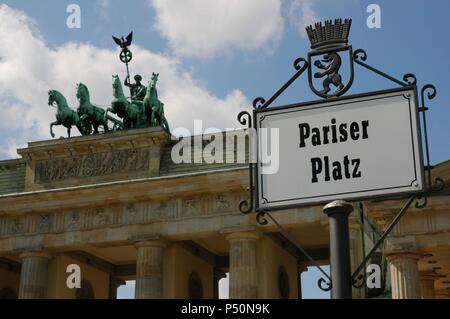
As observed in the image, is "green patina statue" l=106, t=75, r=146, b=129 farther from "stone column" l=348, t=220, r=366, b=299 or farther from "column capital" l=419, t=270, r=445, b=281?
"column capital" l=419, t=270, r=445, b=281

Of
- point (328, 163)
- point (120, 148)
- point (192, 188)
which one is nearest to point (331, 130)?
point (328, 163)

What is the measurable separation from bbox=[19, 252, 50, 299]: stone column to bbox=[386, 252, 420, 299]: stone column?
20516 millimetres

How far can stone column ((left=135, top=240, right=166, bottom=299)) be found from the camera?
4000cm

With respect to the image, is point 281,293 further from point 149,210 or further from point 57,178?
point 57,178

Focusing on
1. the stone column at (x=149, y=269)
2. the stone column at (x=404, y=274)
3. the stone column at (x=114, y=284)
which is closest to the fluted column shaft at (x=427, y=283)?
the stone column at (x=404, y=274)

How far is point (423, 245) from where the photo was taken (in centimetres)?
2823

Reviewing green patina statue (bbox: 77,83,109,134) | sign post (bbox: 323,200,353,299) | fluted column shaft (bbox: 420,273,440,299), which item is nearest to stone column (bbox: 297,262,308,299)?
green patina statue (bbox: 77,83,109,134)

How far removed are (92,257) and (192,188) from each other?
10161mm

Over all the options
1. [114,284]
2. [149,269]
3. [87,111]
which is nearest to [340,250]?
[149,269]

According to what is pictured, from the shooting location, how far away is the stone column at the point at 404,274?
89.8 feet

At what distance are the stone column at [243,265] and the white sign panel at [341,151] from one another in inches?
1351

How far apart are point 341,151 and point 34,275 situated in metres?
40.6

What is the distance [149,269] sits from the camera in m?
40.4

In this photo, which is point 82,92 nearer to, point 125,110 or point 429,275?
point 125,110
